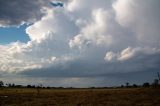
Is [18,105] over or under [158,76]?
under

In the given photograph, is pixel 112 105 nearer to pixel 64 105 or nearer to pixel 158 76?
pixel 64 105

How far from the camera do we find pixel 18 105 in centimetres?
5172

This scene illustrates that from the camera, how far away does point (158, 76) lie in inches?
5344

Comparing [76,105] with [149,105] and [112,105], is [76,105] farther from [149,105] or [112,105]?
[149,105]

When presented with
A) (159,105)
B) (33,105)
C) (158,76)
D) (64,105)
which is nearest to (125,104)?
(159,105)

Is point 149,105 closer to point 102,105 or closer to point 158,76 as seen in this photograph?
point 102,105

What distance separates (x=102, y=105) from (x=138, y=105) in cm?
633

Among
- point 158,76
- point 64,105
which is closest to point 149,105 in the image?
point 64,105

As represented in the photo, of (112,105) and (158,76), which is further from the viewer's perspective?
(158,76)

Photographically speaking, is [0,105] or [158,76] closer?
[0,105]

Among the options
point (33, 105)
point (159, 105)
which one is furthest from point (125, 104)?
point (33, 105)

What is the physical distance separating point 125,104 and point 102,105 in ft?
13.5

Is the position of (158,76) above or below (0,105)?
above

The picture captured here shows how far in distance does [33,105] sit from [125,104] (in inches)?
634
